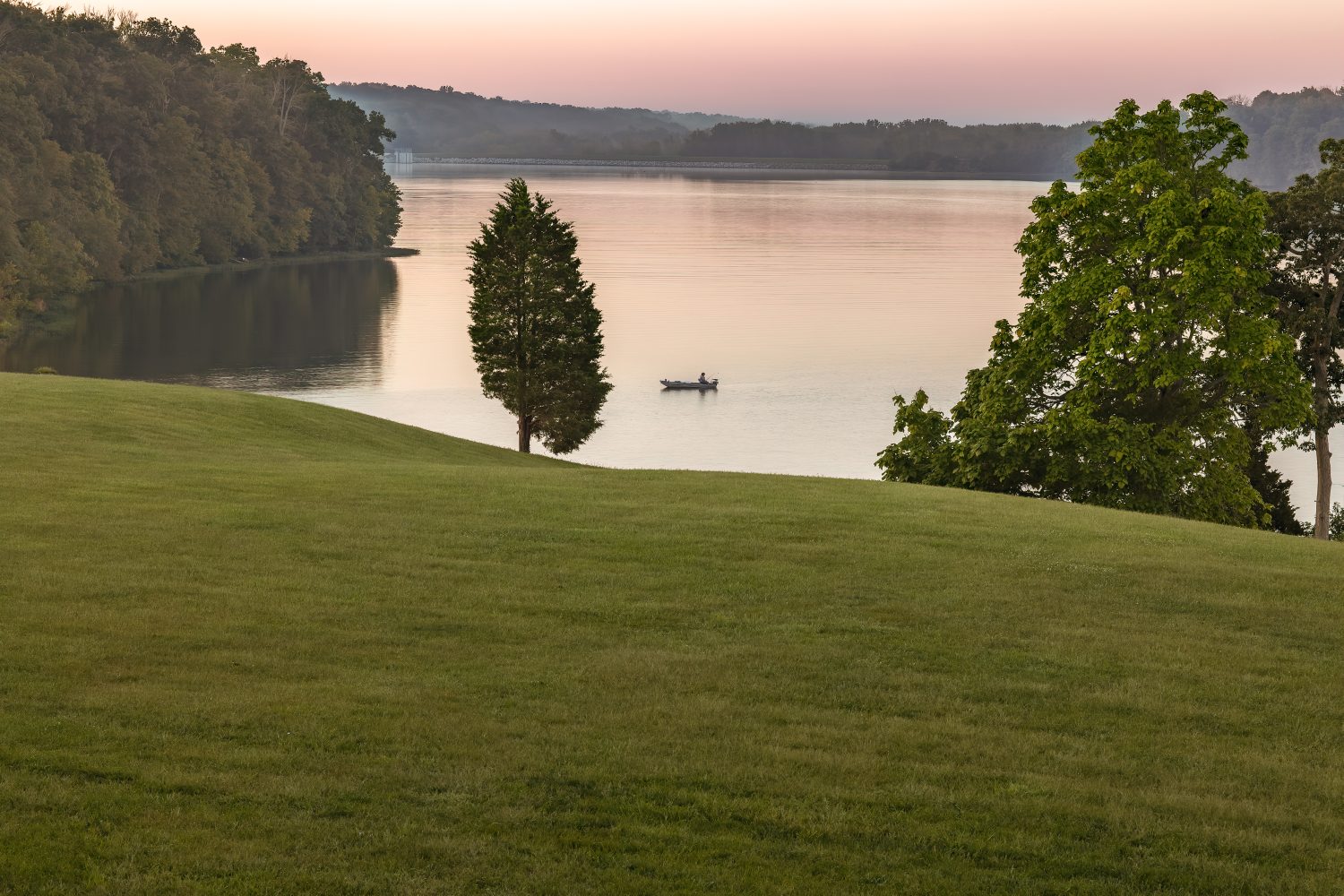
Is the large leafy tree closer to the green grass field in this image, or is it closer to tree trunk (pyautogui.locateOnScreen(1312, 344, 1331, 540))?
tree trunk (pyautogui.locateOnScreen(1312, 344, 1331, 540))

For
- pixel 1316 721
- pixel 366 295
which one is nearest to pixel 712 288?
pixel 366 295

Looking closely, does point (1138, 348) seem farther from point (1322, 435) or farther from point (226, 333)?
point (226, 333)

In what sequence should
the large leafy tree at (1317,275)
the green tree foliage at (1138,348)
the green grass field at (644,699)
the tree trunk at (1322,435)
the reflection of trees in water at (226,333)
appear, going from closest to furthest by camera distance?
the green grass field at (644,699) < the green tree foliage at (1138,348) < the large leafy tree at (1317,275) < the tree trunk at (1322,435) < the reflection of trees in water at (226,333)

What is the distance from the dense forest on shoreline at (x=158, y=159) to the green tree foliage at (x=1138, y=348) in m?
86.0

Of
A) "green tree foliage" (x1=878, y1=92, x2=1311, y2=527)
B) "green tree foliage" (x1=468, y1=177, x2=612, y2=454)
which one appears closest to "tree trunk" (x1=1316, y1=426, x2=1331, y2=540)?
"green tree foliage" (x1=878, y1=92, x2=1311, y2=527)

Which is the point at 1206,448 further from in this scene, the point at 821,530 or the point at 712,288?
the point at 712,288

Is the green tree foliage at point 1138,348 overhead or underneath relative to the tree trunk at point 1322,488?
overhead

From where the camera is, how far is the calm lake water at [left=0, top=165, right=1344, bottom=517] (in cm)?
7731

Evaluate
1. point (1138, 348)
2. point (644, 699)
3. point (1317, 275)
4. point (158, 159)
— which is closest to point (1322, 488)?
point (1317, 275)

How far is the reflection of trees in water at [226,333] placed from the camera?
92.3 m

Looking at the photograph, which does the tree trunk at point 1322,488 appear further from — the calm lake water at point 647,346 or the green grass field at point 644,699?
the green grass field at point 644,699

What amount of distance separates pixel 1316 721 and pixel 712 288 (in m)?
133

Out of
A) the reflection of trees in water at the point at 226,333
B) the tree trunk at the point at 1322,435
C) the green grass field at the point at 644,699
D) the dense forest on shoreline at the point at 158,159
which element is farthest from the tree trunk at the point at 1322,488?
the dense forest on shoreline at the point at 158,159

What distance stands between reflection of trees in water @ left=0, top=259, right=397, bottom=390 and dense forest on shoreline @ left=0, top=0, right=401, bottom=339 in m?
4.58
